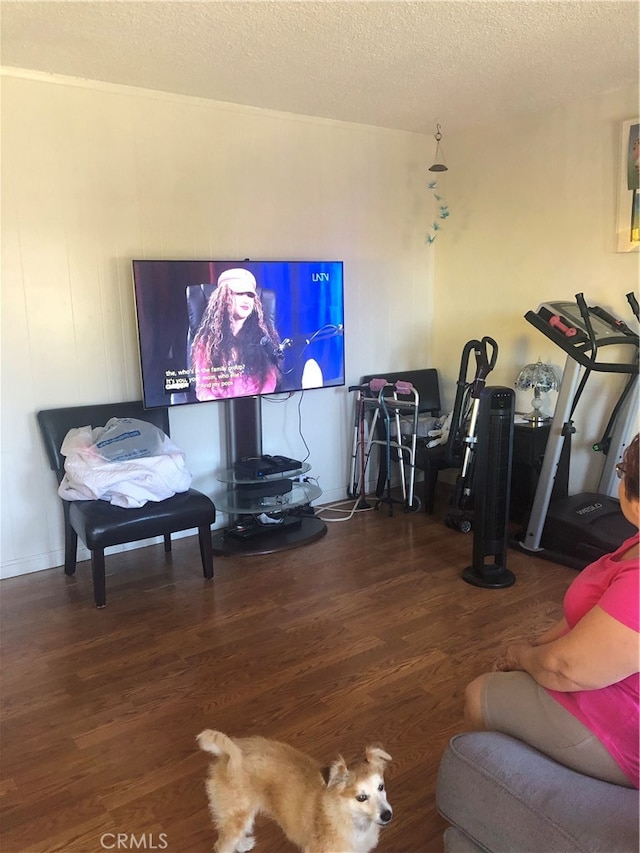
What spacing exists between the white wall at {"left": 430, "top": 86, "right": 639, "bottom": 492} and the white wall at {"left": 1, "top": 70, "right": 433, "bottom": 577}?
1.92 ft

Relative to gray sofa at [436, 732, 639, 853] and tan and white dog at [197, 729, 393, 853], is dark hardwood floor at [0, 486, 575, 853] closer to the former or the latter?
tan and white dog at [197, 729, 393, 853]

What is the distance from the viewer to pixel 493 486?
307 centimetres

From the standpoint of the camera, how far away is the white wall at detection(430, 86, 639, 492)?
362 cm

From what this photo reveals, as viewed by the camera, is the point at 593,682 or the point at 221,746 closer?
the point at 593,682

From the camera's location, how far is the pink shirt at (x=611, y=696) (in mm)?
1270

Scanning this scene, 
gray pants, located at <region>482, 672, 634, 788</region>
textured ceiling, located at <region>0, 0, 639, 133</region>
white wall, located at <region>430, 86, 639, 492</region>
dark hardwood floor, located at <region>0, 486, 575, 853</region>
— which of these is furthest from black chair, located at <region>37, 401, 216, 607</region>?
white wall, located at <region>430, 86, 639, 492</region>

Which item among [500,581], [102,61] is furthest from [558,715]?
[102,61]

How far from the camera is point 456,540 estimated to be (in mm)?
3748

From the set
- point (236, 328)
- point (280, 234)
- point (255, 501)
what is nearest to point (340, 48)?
point (280, 234)

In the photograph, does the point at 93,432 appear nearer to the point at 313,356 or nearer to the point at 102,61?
the point at 313,356

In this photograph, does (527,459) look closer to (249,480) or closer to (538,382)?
(538,382)

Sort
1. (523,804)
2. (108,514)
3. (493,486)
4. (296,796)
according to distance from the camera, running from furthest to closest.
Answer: (493,486), (108,514), (296,796), (523,804)

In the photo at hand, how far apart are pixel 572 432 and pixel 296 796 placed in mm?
2337

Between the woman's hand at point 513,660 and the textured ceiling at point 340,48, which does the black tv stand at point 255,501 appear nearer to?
the textured ceiling at point 340,48
